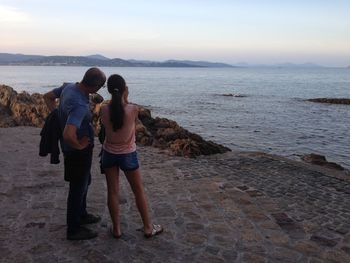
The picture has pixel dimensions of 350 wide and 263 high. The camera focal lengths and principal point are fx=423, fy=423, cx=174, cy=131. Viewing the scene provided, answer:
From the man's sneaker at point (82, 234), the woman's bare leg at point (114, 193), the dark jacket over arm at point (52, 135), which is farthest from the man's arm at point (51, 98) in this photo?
the man's sneaker at point (82, 234)

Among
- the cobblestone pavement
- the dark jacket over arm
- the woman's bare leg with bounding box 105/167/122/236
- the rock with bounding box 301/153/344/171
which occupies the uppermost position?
the dark jacket over arm

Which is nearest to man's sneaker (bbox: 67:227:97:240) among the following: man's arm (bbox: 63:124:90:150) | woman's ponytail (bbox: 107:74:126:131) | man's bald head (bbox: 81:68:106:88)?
man's arm (bbox: 63:124:90:150)

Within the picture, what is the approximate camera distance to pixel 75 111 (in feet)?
15.6

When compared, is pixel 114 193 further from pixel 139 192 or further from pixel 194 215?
pixel 194 215

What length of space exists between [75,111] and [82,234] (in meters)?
1.71

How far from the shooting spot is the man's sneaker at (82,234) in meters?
5.41

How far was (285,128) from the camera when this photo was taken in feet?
92.5

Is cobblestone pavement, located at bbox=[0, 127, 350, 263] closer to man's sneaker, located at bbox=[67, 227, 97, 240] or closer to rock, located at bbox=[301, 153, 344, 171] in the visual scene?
man's sneaker, located at bbox=[67, 227, 97, 240]

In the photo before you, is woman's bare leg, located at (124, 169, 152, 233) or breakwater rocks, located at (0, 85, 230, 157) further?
breakwater rocks, located at (0, 85, 230, 157)

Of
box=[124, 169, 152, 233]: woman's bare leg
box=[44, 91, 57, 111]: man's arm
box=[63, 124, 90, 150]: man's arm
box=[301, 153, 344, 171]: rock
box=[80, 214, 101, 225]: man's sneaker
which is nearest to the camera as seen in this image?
box=[63, 124, 90, 150]: man's arm

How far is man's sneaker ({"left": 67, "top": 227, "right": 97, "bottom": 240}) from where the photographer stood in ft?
17.8

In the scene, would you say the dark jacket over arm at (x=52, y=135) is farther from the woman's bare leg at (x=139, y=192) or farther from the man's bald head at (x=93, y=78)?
the woman's bare leg at (x=139, y=192)

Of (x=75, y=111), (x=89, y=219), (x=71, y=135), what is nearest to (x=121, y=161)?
(x=71, y=135)

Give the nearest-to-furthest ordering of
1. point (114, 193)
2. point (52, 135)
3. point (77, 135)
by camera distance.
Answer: point (77, 135) → point (52, 135) → point (114, 193)
